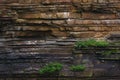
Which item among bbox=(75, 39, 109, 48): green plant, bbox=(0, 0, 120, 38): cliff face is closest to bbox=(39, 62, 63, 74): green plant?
bbox=(75, 39, 109, 48): green plant

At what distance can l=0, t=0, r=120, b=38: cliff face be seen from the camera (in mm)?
15344

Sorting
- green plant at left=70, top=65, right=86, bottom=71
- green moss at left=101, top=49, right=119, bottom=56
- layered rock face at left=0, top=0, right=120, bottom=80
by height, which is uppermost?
layered rock face at left=0, top=0, right=120, bottom=80

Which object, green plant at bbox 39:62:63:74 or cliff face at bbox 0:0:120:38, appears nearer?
green plant at bbox 39:62:63:74

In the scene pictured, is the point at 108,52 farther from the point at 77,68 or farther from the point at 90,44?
the point at 77,68

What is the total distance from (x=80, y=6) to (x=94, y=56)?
2.00 meters

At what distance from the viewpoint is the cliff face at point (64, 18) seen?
15344 mm

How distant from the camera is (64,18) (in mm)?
15422

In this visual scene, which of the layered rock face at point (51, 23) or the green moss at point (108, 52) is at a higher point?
the layered rock face at point (51, 23)

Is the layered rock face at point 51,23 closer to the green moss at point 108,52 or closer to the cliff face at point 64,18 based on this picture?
the cliff face at point 64,18

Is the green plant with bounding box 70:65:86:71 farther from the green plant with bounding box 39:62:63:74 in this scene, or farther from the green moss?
the green moss

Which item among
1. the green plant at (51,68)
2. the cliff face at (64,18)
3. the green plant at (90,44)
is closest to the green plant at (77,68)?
the green plant at (51,68)

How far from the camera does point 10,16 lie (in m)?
15.4

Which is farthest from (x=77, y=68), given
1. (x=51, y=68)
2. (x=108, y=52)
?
(x=108, y=52)

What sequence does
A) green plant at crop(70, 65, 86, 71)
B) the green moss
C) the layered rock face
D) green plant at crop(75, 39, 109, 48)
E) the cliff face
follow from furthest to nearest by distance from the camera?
1. the cliff face
2. the layered rock face
3. green plant at crop(75, 39, 109, 48)
4. the green moss
5. green plant at crop(70, 65, 86, 71)
